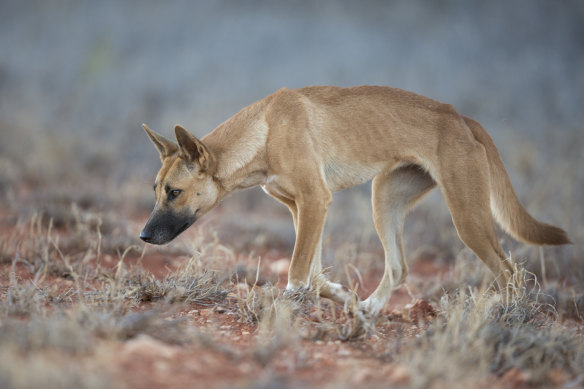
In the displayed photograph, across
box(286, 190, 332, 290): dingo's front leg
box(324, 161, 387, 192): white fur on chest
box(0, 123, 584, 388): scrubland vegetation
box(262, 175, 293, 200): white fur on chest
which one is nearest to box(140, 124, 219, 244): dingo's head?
box(0, 123, 584, 388): scrubland vegetation

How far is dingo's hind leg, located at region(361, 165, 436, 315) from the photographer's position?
14.8ft

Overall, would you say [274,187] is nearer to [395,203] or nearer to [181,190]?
[181,190]

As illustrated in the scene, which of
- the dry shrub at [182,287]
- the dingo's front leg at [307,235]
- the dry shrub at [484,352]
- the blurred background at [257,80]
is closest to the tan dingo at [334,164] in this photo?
the dingo's front leg at [307,235]

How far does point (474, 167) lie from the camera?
4.07 meters

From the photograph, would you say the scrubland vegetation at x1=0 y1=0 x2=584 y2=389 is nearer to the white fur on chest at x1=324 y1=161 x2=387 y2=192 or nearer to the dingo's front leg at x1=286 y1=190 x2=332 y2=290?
the dingo's front leg at x1=286 y1=190 x2=332 y2=290

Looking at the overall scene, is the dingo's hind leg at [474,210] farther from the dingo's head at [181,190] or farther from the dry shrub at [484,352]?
the dingo's head at [181,190]

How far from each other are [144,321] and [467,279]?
371 cm

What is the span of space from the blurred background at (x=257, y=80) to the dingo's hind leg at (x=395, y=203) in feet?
5.44

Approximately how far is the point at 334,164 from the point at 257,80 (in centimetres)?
1460

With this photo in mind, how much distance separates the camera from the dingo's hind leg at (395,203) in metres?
4.51

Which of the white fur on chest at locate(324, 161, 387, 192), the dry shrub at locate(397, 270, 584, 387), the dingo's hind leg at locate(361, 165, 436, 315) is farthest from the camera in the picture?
the dingo's hind leg at locate(361, 165, 436, 315)

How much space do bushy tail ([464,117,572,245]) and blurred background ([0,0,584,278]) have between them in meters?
2.34

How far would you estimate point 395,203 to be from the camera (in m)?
4.64

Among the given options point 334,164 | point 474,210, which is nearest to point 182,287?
point 334,164
